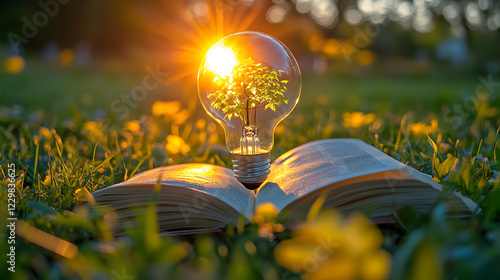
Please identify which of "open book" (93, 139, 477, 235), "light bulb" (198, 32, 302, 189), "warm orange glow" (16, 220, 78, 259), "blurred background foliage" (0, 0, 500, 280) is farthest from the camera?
"light bulb" (198, 32, 302, 189)

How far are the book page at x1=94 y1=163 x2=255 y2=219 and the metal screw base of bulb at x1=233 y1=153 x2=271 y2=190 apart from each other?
0.05 metres

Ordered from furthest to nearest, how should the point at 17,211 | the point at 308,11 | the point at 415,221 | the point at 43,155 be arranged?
the point at 308,11, the point at 43,155, the point at 17,211, the point at 415,221

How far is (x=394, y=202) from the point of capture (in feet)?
4.74

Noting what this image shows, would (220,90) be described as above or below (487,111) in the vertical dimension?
above

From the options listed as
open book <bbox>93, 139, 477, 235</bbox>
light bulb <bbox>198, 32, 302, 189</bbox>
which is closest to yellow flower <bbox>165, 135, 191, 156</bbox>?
light bulb <bbox>198, 32, 302, 189</bbox>

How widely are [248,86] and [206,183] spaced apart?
753mm

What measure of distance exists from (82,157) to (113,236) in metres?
1.29

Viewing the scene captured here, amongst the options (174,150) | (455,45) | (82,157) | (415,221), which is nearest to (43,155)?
(82,157)

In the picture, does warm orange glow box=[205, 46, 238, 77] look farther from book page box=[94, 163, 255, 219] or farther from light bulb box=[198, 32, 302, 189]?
book page box=[94, 163, 255, 219]

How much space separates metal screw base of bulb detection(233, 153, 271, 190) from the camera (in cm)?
189

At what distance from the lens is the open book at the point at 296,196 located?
4.68 feet

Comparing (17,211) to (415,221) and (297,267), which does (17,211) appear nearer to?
(297,267)

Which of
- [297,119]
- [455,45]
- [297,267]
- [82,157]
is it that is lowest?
[455,45]

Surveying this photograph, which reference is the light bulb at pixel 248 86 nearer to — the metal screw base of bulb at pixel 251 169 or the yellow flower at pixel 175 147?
the metal screw base of bulb at pixel 251 169
